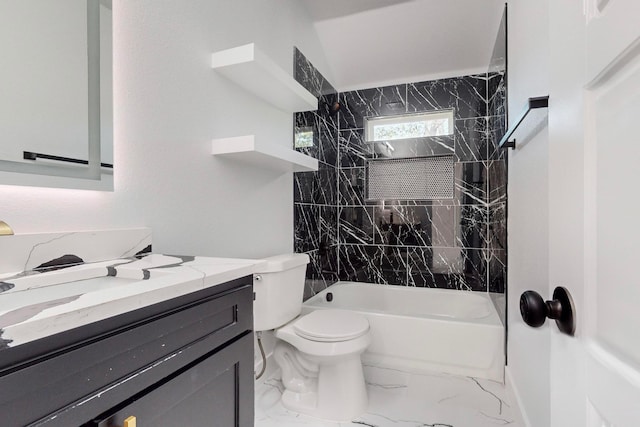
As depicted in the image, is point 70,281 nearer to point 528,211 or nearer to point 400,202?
point 528,211

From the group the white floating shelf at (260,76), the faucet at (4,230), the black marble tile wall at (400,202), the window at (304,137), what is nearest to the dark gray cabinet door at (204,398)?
the faucet at (4,230)

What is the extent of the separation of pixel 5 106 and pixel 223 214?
94 centimetres

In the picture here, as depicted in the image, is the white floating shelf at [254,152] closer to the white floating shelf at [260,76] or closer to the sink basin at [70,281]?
the white floating shelf at [260,76]

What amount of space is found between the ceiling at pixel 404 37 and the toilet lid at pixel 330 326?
2.21m

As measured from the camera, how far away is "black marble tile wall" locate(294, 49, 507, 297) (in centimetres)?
278

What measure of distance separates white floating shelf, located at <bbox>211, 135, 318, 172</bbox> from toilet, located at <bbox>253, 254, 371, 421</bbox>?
547 millimetres

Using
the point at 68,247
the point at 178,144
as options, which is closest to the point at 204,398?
the point at 68,247

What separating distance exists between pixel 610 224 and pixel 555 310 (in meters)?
0.20

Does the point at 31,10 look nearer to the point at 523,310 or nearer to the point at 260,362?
the point at 523,310

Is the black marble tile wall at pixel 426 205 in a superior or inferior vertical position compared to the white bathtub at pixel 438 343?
superior

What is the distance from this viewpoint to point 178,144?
145cm

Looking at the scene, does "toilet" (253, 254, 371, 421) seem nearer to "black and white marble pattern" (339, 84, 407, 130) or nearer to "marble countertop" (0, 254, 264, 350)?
"marble countertop" (0, 254, 264, 350)

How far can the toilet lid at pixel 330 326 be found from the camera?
1.71m

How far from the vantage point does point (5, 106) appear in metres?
0.91
